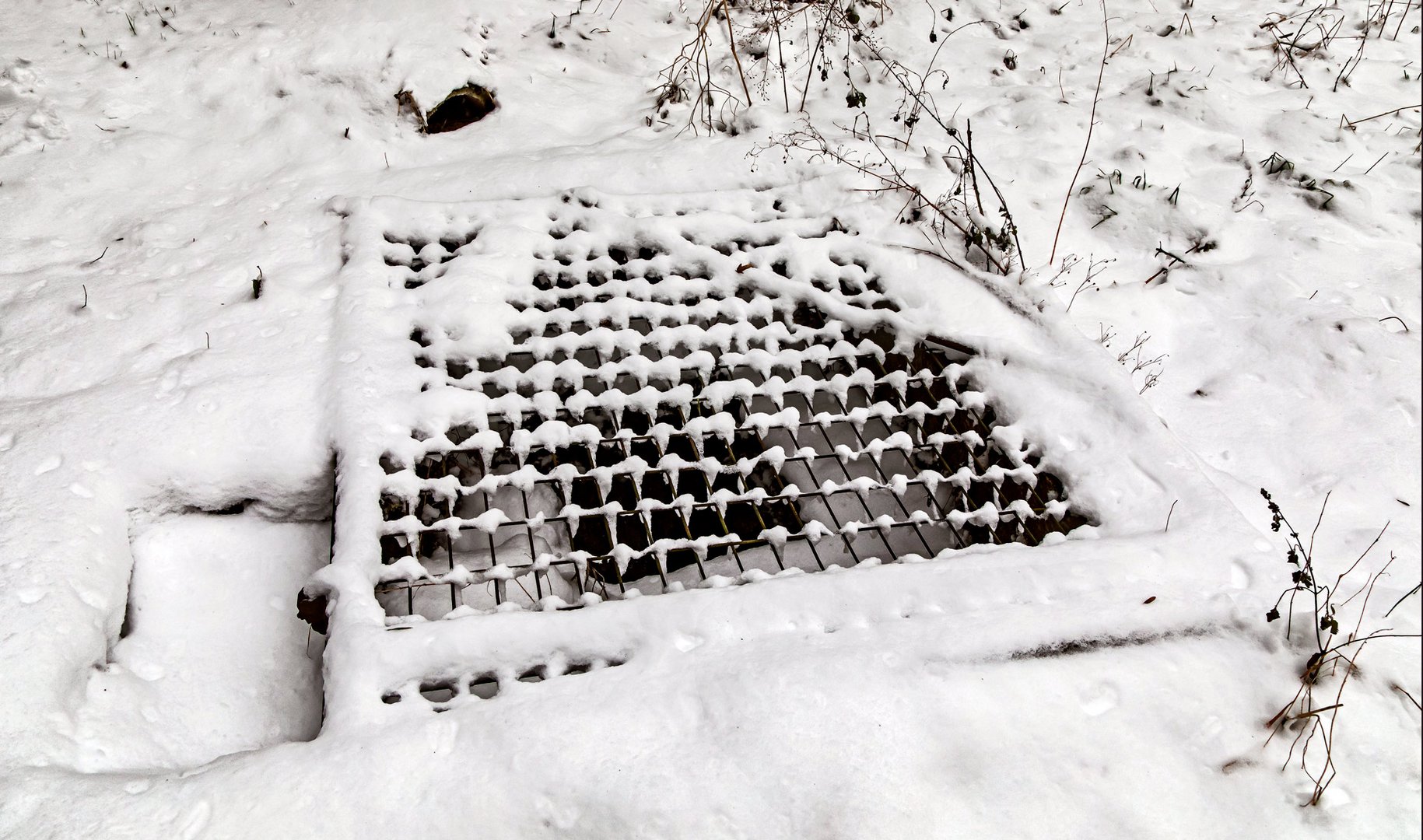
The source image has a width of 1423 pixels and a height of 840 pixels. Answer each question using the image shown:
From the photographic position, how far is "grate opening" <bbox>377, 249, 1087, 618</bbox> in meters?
1.98

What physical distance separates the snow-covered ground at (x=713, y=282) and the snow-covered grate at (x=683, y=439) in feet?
0.25

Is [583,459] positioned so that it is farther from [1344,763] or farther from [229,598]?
[1344,763]

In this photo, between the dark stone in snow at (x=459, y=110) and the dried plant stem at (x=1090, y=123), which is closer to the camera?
the dried plant stem at (x=1090, y=123)

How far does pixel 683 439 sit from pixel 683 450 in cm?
3

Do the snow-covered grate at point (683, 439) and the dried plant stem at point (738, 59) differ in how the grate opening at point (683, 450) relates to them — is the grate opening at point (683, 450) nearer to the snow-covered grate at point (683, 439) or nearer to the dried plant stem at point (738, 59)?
the snow-covered grate at point (683, 439)

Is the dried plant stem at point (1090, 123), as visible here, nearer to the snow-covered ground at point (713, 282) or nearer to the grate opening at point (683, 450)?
the snow-covered ground at point (713, 282)

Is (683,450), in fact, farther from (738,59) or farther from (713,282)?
(738,59)

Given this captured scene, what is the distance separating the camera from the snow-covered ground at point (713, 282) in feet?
5.06

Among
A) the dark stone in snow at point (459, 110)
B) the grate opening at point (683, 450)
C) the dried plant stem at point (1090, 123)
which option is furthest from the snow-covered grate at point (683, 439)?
the dark stone in snow at point (459, 110)

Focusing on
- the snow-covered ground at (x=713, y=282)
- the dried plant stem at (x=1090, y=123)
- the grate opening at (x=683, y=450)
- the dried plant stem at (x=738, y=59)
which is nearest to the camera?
the snow-covered ground at (x=713, y=282)

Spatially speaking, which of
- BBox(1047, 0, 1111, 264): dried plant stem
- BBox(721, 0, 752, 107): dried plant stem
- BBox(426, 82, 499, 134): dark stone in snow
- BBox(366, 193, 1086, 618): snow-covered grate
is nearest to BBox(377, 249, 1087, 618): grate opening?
BBox(366, 193, 1086, 618): snow-covered grate

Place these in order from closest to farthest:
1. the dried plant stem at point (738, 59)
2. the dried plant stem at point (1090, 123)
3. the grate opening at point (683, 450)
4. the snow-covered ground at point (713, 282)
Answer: the snow-covered ground at point (713, 282), the grate opening at point (683, 450), the dried plant stem at point (1090, 123), the dried plant stem at point (738, 59)

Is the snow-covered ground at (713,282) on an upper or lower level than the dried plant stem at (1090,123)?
lower

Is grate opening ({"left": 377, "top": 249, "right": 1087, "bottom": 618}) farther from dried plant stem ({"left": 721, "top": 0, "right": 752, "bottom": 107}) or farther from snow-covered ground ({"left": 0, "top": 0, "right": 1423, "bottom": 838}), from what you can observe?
dried plant stem ({"left": 721, "top": 0, "right": 752, "bottom": 107})
